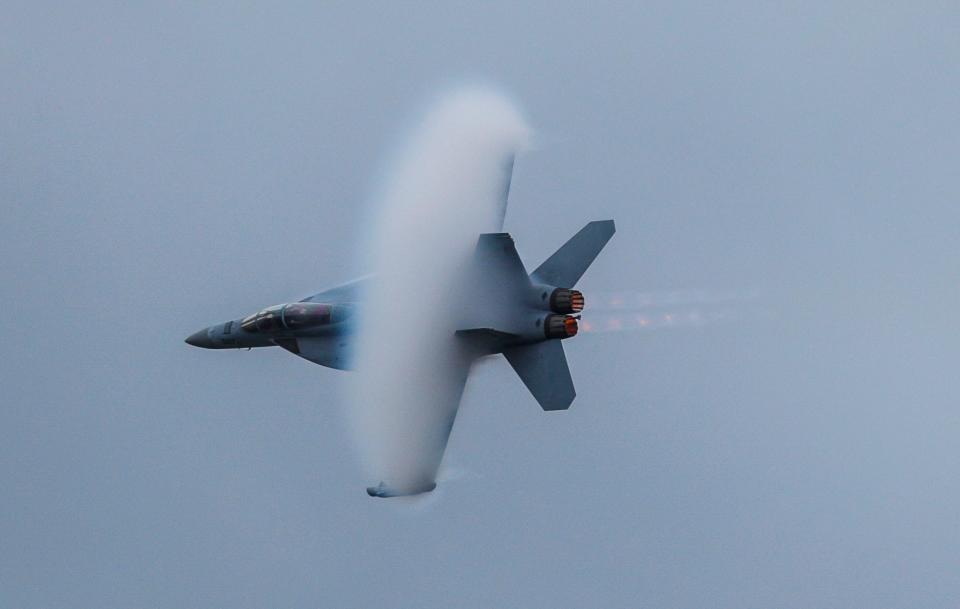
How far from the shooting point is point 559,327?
117ft

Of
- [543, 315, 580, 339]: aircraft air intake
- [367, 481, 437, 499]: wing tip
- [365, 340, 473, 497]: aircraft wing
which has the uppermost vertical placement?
[543, 315, 580, 339]: aircraft air intake

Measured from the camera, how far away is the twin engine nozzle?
1401 inches

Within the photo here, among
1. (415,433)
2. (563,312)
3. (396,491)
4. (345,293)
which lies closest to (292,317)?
(345,293)

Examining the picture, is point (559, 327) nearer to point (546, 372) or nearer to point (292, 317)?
point (546, 372)

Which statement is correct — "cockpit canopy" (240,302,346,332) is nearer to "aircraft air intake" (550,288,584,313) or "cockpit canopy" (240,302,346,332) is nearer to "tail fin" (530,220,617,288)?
"tail fin" (530,220,617,288)

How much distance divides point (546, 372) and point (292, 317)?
20.5 feet

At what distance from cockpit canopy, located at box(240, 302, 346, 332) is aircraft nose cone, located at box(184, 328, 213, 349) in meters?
1.76

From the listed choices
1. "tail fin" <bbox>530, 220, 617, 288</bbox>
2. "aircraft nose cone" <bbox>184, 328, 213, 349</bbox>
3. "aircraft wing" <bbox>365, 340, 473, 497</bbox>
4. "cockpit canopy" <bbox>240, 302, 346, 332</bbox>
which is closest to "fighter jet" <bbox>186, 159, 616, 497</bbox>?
"tail fin" <bbox>530, 220, 617, 288</bbox>

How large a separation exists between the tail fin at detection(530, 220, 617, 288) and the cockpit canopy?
187 inches

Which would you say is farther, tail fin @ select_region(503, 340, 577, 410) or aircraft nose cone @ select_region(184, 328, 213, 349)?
aircraft nose cone @ select_region(184, 328, 213, 349)

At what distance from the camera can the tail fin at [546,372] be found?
35.6 m

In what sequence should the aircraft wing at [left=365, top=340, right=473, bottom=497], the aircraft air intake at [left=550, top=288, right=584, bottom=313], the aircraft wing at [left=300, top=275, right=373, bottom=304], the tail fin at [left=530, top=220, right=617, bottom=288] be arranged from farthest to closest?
the aircraft wing at [left=300, top=275, right=373, bottom=304], the aircraft wing at [left=365, top=340, right=473, bottom=497], the tail fin at [left=530, top=220, right=617, bottom=288], the aircraft air intake at [left=550, top=288, right=584, bottom=313]

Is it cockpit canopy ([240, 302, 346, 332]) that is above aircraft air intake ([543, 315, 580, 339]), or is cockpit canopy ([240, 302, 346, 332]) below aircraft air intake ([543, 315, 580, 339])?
above

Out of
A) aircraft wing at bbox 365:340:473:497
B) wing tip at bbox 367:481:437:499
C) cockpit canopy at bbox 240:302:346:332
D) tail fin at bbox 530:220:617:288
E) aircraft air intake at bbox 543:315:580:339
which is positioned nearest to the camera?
aircraft air intake at bbox 543:315:580:339
